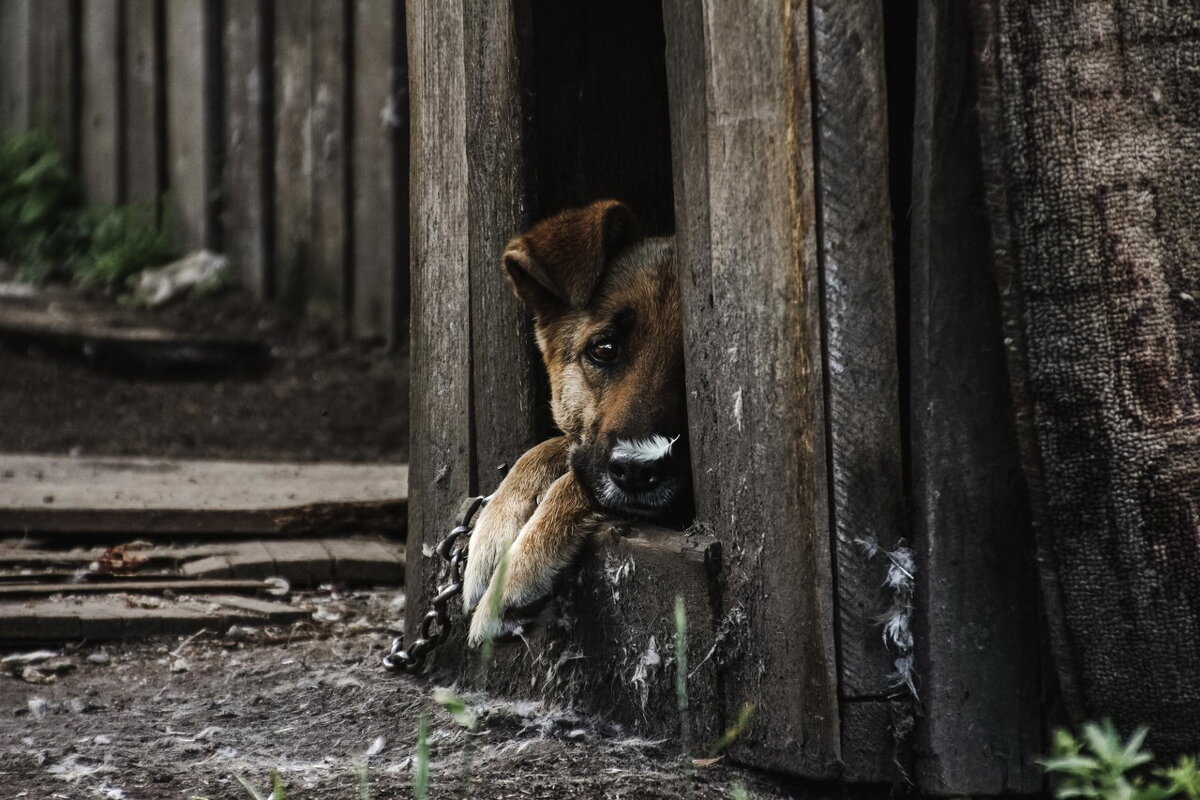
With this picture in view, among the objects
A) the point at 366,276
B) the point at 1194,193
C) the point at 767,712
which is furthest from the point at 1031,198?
the point at 366,276

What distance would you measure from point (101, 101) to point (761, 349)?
10466 mm

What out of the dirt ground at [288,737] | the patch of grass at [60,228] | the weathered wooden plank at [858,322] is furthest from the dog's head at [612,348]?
the patch of grass at [60,228]

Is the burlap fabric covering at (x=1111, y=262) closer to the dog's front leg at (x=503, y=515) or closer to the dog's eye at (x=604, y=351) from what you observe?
the dog's front leg at (x=503, y=515)

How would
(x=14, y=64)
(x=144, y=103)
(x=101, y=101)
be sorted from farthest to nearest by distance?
(x=14, y=64)
(x=101, y=101)
(x=144, y=103)

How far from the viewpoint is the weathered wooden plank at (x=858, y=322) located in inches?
101

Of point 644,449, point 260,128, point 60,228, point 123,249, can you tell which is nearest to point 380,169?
point 260,128

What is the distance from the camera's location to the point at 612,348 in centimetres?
391

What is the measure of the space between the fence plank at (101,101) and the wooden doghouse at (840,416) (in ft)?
32.2

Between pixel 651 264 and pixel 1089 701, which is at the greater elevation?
pixel 651 264

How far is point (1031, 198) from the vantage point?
2.40 m

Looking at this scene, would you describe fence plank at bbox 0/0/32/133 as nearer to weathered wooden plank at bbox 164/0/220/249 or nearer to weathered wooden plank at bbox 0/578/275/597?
weathered wooden plank at bbox 164/0/220/249

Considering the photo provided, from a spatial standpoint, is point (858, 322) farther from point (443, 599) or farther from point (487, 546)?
point (443, 599)

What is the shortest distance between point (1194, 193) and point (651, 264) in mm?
1788

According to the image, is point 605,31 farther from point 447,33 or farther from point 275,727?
point 275,727
